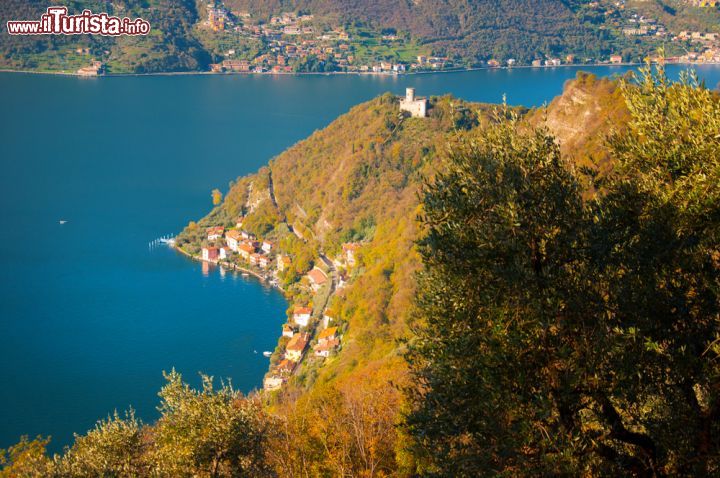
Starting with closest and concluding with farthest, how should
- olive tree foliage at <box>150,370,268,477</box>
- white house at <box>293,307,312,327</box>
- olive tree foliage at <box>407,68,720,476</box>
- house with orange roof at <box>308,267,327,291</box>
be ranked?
1. olive tree foliage at <box>407,68,720,476</box>
2. olive tree foliage at <box>150,370,268,477</box>
3. white house at <box>293,307,312,327</box>
4. house with orange roof at <box>308,267,327,291</box>

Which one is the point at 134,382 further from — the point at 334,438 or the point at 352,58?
the point at 352,58

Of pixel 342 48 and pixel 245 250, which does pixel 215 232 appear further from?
pixel 342 48

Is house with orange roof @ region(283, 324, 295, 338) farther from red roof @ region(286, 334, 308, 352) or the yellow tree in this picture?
the yellow tree

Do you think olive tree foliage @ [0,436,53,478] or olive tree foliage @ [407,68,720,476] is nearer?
olive tree foliage @ [407,68,720,476]

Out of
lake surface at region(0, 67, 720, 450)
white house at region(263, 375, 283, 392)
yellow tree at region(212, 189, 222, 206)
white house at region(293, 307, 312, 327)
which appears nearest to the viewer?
white house at region(263, 375, 283, 392)

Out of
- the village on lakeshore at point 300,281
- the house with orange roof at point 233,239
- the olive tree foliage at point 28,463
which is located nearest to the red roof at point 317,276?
the village on lakeshore at point 300,281

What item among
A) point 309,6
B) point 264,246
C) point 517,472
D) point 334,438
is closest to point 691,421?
point 517,472

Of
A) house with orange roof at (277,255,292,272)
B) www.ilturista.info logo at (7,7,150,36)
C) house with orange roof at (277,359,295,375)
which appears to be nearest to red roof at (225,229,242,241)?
house with orange roof at (277,255,292,272)
